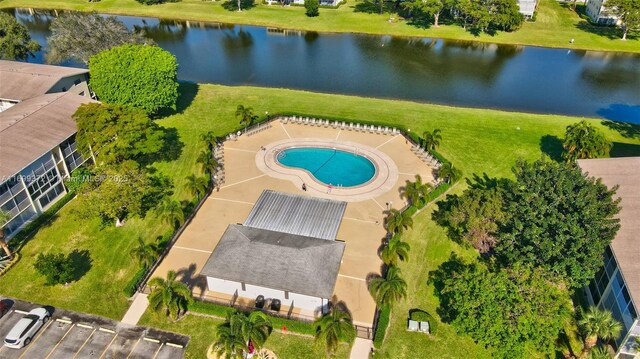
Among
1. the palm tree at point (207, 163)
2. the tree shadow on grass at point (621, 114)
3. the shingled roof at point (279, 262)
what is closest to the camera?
the shingled roof at point (279, 262)

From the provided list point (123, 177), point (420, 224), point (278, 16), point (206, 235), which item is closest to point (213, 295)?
point (206, 235)

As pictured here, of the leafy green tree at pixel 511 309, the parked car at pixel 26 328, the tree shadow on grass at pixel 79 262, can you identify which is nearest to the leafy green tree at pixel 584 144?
the leafy green tree at pixel 511 309

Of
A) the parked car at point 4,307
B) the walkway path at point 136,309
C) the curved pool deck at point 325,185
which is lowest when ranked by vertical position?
the walkway path at point 136,309

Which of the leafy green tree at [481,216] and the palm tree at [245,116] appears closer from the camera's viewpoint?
the leafy green tree at [481,216]

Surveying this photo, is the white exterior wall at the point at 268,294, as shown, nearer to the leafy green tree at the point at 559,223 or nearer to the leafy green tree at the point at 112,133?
the leafy green tree at the point at 559,223

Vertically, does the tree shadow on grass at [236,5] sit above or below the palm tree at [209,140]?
above

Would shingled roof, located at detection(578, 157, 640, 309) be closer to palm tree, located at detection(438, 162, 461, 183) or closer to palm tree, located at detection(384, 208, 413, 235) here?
palm tree, located at detection(438, 162, 461, 183)
